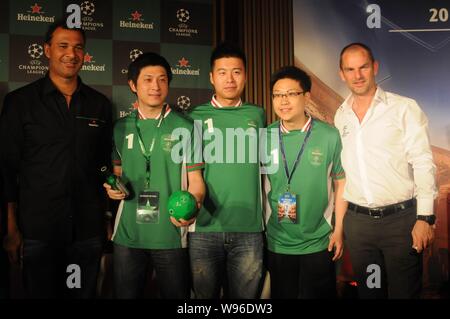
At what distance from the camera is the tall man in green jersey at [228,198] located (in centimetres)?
285

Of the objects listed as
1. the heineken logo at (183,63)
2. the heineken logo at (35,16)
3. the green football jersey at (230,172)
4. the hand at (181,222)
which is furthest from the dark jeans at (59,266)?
the heineken logo at (35,16)

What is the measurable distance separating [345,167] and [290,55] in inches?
41.1

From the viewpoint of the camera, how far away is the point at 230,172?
2.89 meters

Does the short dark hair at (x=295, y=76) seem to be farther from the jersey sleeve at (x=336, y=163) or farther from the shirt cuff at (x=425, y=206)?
the shirt cuff at (x=425, y=206)

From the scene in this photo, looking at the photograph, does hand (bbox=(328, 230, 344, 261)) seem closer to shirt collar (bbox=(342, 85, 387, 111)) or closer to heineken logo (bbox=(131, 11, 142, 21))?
shirt collar (bbox=(342, 85, 387, 111))

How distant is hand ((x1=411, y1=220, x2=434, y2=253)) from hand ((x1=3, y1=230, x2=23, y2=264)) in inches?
107

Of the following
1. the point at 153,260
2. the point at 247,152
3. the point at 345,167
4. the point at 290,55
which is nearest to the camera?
the point at 153,260

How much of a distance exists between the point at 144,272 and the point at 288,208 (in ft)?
3.36

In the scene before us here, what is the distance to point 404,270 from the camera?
3.13 metres

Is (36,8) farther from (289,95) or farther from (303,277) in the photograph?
(303,277)

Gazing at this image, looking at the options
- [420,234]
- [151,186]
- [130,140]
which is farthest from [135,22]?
[420,234]

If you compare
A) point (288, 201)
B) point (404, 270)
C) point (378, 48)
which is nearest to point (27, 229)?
point (288, 201)
